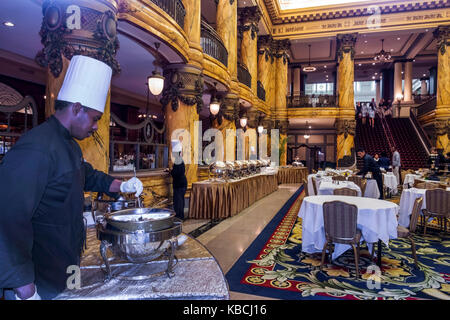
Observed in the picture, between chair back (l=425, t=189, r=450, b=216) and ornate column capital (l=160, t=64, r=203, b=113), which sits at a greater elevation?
ornate column capital (l=160, t=64, r=203, b=113)

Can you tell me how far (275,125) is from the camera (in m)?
17.5

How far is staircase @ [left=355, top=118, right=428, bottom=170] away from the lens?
15719 mm

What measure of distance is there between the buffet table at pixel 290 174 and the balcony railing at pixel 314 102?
497 centimetres

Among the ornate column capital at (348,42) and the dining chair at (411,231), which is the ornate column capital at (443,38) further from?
the dining chair at (411,231)

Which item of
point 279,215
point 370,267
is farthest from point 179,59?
point 370,267

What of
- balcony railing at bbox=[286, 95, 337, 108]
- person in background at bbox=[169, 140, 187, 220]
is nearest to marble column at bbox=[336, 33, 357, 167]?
balcony railing at bbox=[286, 95, 337, 108]

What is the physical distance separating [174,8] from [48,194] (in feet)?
20.5

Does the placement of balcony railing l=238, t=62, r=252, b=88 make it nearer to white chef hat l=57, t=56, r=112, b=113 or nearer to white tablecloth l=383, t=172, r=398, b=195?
white tablecloth l=383, t=172, r=398, b=195

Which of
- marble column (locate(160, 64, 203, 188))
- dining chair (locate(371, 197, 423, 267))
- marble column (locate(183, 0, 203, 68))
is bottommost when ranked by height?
dining chair (locate(371, 197, 423, 267))

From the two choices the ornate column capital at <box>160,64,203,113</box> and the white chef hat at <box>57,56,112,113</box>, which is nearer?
the white chef hat at <box>57,56,112,113</box>

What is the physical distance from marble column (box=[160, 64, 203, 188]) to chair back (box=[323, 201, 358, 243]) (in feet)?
13.0

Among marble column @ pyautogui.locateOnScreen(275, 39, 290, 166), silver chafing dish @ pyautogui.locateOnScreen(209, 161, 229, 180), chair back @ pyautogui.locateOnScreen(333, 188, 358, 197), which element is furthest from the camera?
marble column @ pyautogui.locateOnScreen(275, 39, 290, 166)

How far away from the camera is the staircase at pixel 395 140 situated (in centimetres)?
1572

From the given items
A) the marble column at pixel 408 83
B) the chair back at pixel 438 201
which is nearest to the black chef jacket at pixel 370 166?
the chair back at pixel 438 201
